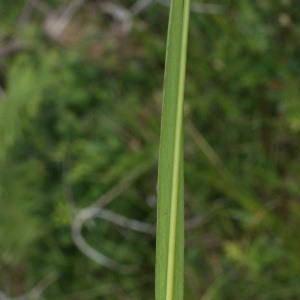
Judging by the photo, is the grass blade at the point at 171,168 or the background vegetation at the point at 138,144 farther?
the background vegetation at the point at 138,144

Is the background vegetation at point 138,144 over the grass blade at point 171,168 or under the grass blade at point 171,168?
over

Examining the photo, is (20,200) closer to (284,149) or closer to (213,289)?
(213,289)

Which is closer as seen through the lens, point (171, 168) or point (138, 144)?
point (171, 168)

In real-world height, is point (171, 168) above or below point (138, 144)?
below
